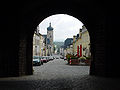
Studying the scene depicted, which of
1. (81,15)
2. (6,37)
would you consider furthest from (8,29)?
(81,15)

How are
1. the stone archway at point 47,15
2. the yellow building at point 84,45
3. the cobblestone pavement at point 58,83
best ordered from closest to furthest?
the cobblestone pavement at point 58,83, the stone archway at point 47,15, the yellow building at point 84,45

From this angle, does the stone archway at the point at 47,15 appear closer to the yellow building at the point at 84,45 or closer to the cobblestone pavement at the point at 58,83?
the cobblestone pavement at the point at 58,83

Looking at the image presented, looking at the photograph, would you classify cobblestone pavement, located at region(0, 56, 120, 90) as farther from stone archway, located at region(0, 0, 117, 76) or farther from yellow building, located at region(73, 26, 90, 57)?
yellow building, located at region(73, 26, 90, 57)

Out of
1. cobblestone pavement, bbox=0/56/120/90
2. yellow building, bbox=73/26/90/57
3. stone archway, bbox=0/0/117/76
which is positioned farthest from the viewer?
yellow building, bbox=73/26/90/57

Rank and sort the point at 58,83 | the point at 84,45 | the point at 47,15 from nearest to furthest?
the point at 58,83 < the point at 47,15 < the point at 84,45

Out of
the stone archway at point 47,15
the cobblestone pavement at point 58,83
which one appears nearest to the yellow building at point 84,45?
the stone archway at point 47,15

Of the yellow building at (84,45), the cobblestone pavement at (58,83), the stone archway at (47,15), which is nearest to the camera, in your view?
the cobblestone pavement at (58,83)

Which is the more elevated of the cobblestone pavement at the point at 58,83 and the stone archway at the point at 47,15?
the stone archway at the point at 47,15

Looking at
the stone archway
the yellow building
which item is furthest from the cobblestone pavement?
the yellow building

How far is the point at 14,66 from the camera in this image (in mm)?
12352

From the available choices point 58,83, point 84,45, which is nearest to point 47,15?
point 58,83

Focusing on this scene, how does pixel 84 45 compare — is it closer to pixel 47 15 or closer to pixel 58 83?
pixel 47 15

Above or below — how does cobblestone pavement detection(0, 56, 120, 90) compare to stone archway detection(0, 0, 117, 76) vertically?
below

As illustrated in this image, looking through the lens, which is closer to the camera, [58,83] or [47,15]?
[58,83]
